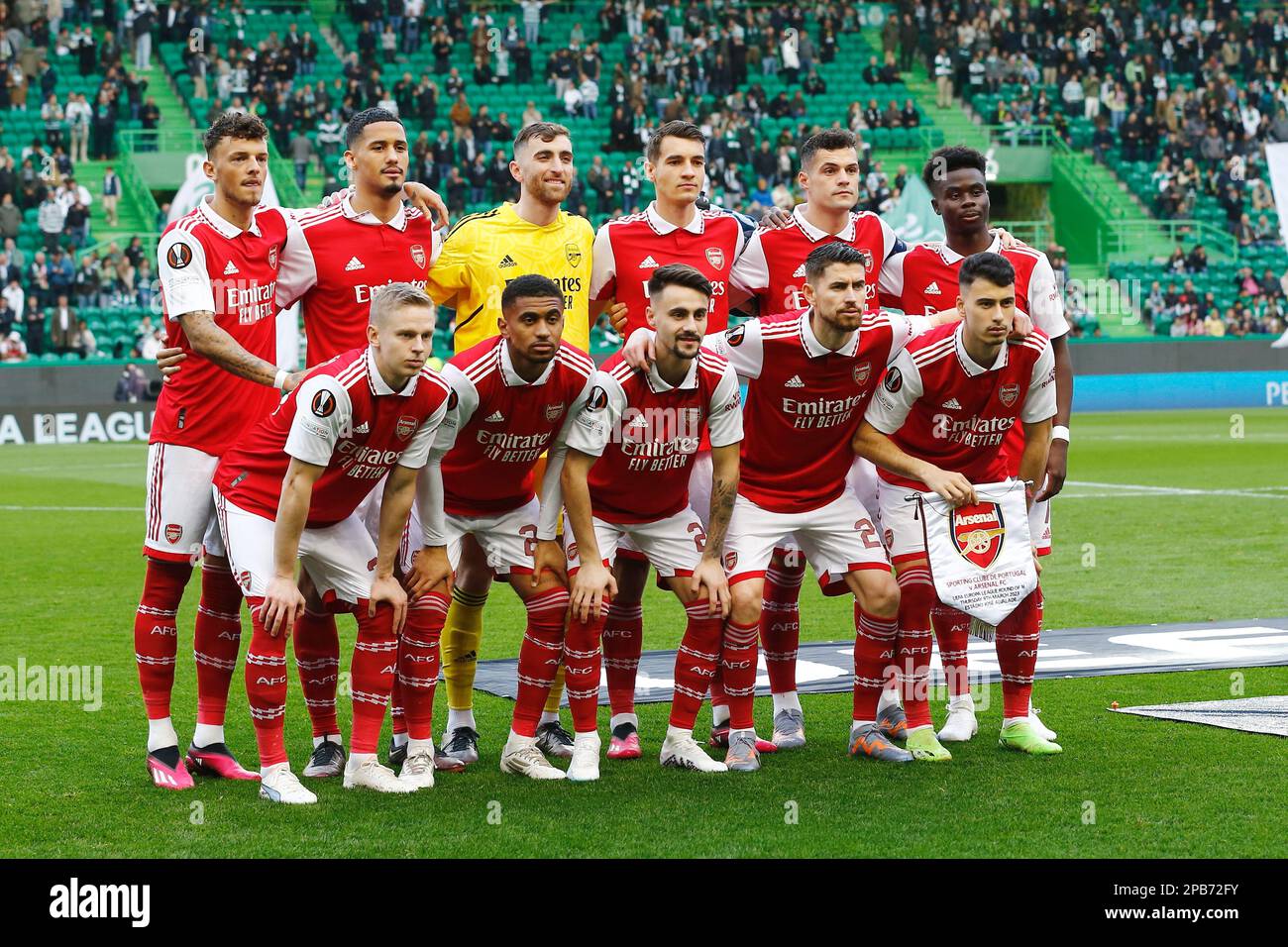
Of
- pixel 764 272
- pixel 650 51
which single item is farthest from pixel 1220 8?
pixel 764 272

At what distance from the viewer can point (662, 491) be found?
6.24 metres

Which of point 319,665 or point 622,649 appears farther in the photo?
point 622,649

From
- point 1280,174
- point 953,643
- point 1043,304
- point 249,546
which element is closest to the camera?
point 249,546

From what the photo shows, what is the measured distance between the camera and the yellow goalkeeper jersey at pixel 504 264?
6.77m

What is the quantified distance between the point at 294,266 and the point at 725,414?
1.73 m

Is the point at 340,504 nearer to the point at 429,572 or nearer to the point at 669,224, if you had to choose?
the point at 429,572

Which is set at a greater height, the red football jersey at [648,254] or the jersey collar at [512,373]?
the red football jersey at [648,254]

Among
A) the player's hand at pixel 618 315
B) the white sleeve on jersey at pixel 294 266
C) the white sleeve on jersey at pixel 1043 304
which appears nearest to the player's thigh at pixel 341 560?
the white sleeve on jersey at pixel 294 266

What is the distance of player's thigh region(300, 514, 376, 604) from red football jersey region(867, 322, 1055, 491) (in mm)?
1968

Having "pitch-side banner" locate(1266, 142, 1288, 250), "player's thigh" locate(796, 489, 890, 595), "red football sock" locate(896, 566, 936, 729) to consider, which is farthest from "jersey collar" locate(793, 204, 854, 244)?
"pitch-side banner" locate(1266, 142, 1288, 250)

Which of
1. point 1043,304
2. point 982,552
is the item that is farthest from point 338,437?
point 1043,304

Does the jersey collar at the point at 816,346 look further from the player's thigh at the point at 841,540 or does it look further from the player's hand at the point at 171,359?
the player's hand at the point at 171,359

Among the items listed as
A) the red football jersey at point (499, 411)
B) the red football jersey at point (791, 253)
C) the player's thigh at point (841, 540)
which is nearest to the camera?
the red football jersey at point (499, 411)

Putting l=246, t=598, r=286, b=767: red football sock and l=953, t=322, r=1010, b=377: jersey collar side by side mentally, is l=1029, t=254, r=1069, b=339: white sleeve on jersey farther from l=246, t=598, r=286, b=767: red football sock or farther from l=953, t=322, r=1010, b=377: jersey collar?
l=246, t=598, r=286, b=767: red football sock
